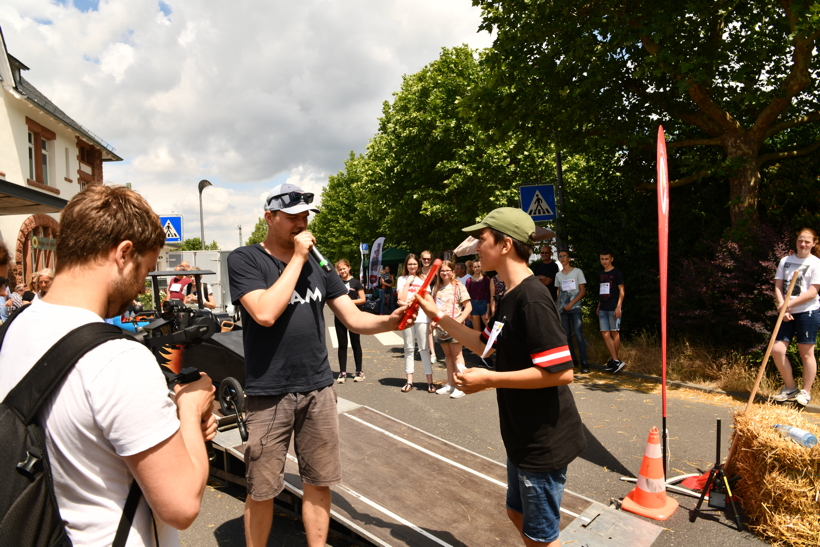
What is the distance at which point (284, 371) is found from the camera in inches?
112

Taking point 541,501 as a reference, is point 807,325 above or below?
above

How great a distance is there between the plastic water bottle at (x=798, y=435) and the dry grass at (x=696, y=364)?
361cm

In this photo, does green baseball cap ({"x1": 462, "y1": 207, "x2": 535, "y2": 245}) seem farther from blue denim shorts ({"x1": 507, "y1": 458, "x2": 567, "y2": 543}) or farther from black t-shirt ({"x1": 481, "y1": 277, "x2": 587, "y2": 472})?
blue denim shorts ({"x1": 507, "y1": 458, "x2": 567, "y2": 543})

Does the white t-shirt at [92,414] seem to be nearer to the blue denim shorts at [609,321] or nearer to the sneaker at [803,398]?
the sneaker at [803,398]

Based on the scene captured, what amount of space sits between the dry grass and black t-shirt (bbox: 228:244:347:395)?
21.8 feet

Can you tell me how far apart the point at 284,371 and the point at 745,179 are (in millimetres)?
8454

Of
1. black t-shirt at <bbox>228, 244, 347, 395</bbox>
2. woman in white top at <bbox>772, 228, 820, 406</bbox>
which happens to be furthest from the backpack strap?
woman in white top at <bbox>772, 228, 820, 406</bbox>

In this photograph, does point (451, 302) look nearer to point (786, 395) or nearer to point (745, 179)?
point (786, 395)

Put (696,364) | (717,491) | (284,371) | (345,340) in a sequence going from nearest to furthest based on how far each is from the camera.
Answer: (284,371)
(717,491)
(696,364)
(345,340)

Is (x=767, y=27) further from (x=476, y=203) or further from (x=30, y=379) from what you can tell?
(x=476, y=203)

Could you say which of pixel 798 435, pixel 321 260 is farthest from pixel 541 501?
pixel 798 435

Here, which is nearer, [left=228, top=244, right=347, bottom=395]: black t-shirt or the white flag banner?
[left=228, top=244, right=347, bottom=395]: black t-shirt

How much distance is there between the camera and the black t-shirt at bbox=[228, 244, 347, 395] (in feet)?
9.29

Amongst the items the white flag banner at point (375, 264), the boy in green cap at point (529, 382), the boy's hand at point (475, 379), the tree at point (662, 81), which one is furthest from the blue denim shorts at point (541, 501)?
the white flag banner at point (375, 264)
